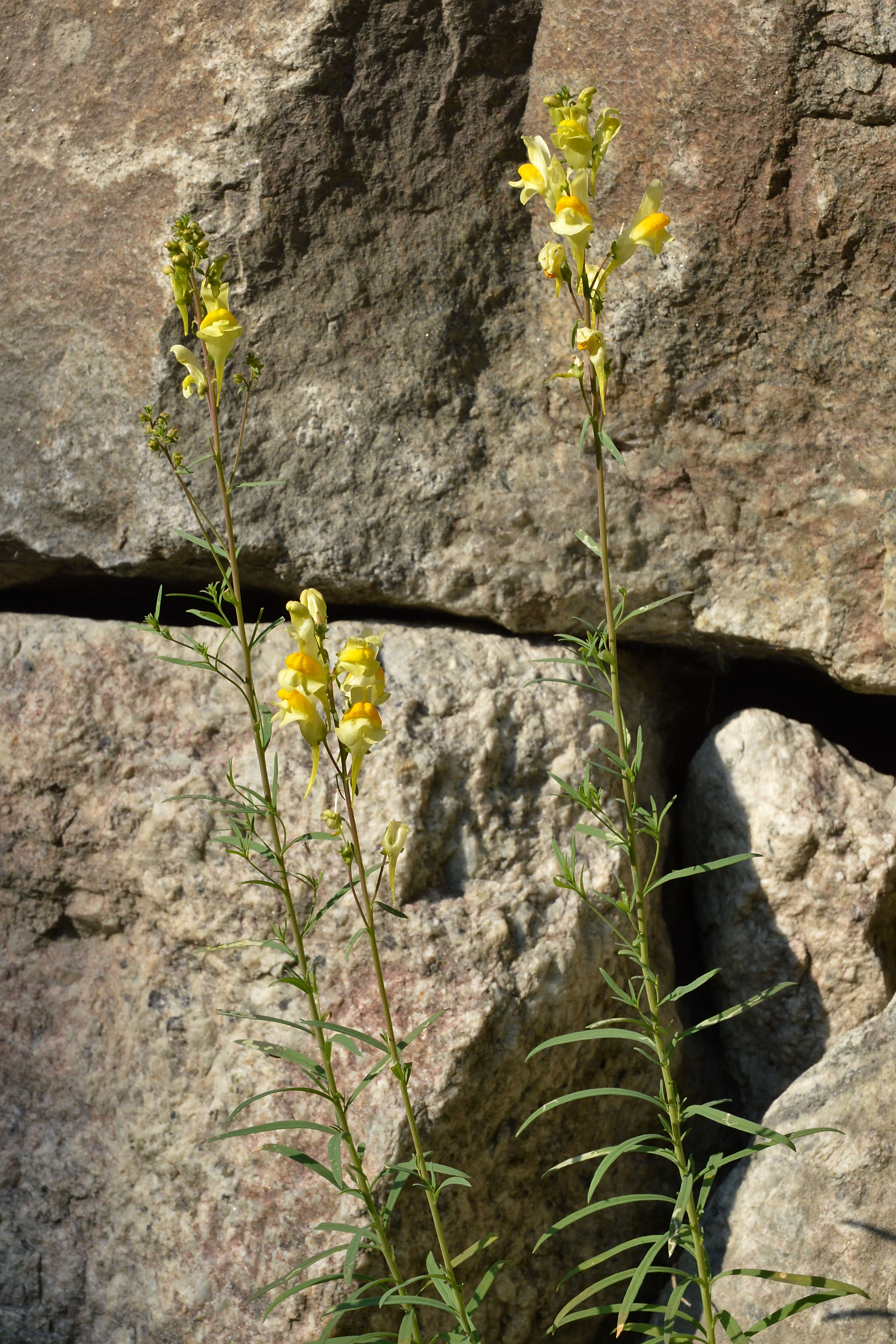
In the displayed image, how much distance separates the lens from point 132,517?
2805 millimetres

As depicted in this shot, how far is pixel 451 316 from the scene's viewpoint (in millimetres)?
2846

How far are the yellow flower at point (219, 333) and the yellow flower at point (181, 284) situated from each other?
30 millimetres

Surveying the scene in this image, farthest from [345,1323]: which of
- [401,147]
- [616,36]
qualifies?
[616,36]

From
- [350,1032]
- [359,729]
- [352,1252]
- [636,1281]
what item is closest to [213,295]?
[359,729]

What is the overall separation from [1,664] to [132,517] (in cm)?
48

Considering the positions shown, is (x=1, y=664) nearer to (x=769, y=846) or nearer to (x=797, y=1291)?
(x=769, y=846)

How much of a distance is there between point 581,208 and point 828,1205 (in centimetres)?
200

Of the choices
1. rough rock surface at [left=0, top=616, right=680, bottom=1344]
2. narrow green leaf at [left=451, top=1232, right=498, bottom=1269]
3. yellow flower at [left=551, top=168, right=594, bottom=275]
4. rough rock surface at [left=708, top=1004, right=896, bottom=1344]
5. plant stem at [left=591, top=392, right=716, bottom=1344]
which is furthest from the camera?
rough rock surface at [left=0, top=616, right=680, bottom=1344]

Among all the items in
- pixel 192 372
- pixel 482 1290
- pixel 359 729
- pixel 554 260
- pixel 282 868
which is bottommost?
pixel 482 1290

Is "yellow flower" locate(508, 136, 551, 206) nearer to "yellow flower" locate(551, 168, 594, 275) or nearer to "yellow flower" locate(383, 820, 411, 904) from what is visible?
"yellow flower" locate(551, 168, 594, 275)

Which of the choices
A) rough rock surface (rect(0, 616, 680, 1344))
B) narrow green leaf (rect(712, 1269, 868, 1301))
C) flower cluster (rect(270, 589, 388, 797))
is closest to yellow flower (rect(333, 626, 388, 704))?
flower cluster (rect(270, 589, 388, 797))

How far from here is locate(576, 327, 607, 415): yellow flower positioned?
65.0 inches

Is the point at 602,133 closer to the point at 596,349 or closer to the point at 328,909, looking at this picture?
the point at 596,349

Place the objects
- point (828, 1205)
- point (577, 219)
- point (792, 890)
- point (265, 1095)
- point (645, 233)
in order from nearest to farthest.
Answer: point (577, 219) < point (645, 233) < point (265, 1095) < point (828, 1205) < point (792, 890)
